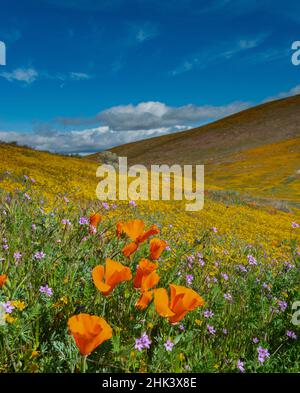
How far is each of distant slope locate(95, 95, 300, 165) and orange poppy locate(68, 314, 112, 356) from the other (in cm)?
7324

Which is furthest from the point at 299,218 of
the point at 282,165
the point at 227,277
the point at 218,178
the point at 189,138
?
the point at 189,138

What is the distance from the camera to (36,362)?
83.7 inches

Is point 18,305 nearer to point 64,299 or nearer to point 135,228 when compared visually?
point 64,299

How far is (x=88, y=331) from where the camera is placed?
1.42 metres

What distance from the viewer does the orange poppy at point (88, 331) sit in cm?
141

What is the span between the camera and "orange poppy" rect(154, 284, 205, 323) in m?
1.80

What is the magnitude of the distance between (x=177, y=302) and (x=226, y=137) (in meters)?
87.6

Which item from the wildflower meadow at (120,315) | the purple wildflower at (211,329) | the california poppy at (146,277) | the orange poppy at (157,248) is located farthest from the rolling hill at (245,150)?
the california poppy at (146,277)

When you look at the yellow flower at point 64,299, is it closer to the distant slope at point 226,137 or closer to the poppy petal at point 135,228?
the poppy petal at point 135,228

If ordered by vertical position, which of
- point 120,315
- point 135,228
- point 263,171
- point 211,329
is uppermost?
point 263,171

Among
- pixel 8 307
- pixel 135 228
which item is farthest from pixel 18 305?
pixel 135 228

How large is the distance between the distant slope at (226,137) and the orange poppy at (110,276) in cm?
7285

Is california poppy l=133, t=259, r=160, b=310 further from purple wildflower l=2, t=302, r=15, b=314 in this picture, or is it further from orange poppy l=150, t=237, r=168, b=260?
purple wildflower l=2, t=302, r=15, b=314

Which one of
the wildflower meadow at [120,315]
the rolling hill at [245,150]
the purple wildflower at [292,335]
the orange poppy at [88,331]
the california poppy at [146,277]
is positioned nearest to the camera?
the orange poppy at [88,331]
